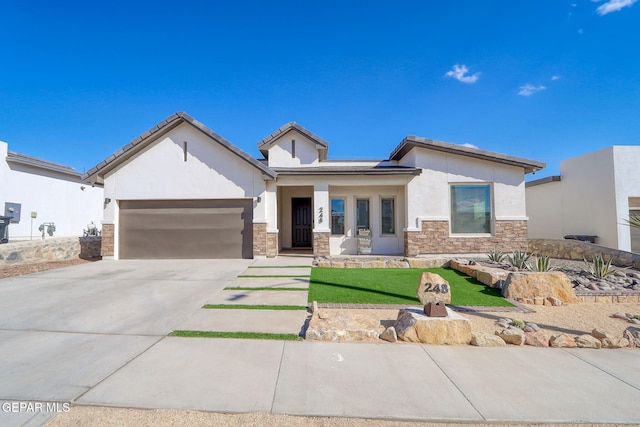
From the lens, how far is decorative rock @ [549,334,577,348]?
3928 millimetres

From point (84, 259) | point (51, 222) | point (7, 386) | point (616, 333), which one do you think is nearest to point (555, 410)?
point (616, 333)

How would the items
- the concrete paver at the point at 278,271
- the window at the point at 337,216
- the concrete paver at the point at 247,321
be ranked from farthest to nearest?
the window at the point at 337,216 → the concrete paver at the point at 278,271 → the concrete paver at the point at 247,321

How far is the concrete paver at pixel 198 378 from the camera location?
8.61ft

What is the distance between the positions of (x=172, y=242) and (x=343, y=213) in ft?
24.2

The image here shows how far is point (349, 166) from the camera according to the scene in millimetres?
13523

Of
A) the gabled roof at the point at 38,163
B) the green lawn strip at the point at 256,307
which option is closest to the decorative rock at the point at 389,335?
the green lawn strip at the point at 256,307

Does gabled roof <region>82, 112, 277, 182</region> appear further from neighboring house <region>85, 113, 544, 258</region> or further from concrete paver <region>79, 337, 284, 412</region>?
concrete paver <region>79, 337, 284, 412</region>

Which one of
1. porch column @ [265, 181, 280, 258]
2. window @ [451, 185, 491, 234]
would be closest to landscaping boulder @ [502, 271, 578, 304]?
window @ [451, 185, 491, 234]

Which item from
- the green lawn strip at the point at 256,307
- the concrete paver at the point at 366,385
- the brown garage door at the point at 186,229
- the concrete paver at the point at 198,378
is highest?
the brown garage door at the point at 186,229

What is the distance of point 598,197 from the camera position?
12.9 meters

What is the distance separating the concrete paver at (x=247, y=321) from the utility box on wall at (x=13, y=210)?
1665 cm

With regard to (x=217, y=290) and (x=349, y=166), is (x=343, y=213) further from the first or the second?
(x=217, y=290)

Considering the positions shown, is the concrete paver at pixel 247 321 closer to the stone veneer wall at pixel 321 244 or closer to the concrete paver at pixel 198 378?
the concrete paver at pixel 198 378

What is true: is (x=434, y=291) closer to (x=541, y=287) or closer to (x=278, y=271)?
(x=541, y=287)
